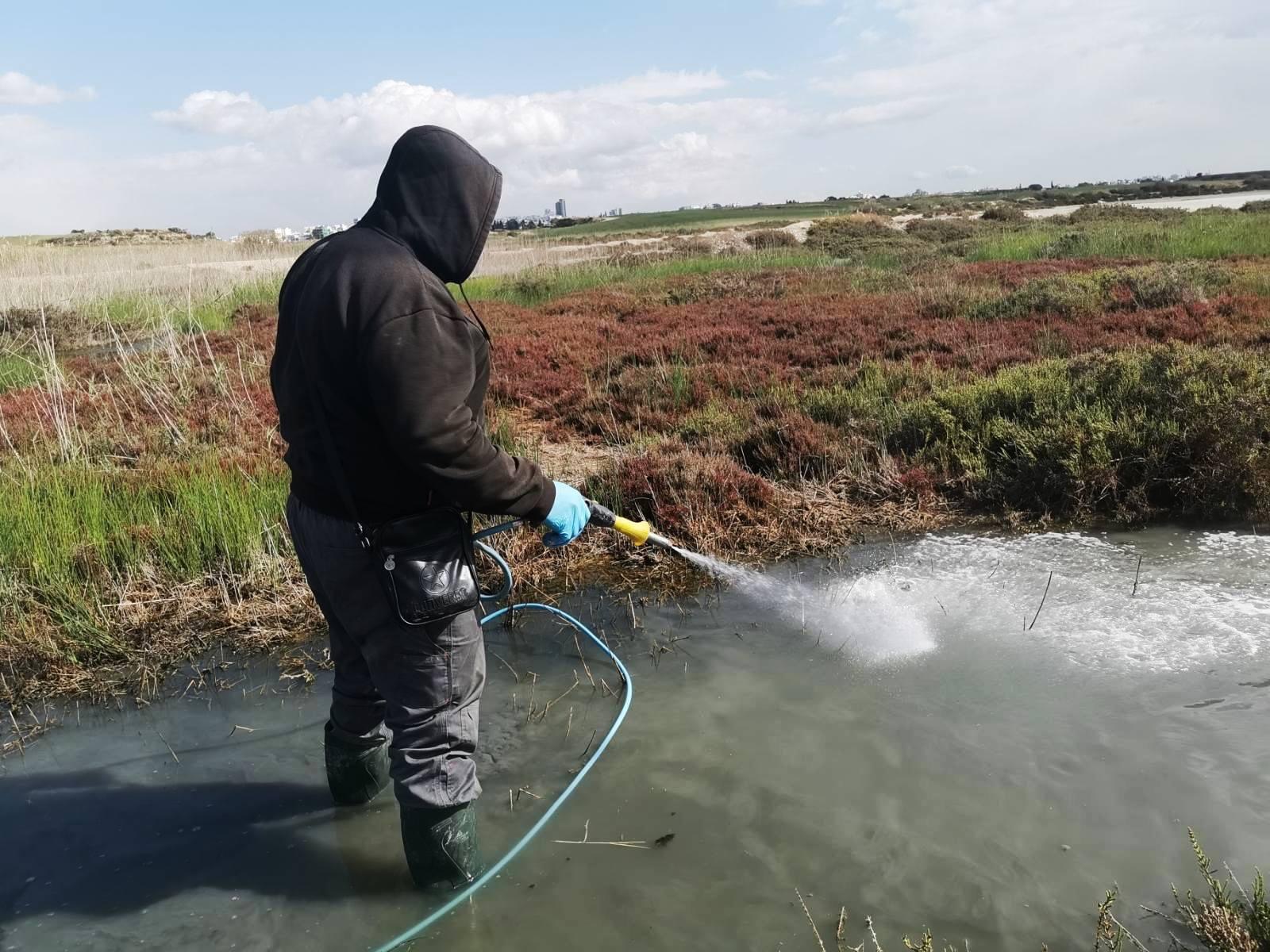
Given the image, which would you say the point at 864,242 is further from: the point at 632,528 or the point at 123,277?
the point at 632,528

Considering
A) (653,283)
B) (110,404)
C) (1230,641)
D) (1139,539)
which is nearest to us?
(1230,641)

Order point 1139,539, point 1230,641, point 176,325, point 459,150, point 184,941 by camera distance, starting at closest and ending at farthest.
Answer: point 459,150 → point 184,941 → point 1230,641 → point 1139,539 → point 176,325

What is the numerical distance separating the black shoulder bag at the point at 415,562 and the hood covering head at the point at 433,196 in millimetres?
327

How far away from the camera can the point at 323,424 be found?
2.70m

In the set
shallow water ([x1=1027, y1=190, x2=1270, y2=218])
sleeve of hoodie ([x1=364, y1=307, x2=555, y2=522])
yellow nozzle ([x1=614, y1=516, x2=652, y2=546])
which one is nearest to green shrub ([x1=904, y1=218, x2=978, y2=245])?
shallow water ([x1=1027, y1=190, x2=1270, y2=218])

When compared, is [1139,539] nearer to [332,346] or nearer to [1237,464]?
[1237,464]

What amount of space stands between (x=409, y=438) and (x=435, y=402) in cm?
13

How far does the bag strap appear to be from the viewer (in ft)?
8.67

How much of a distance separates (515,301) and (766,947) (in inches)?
682

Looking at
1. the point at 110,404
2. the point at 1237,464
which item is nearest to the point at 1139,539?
the point at 1237,464

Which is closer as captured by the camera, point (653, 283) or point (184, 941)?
point (184, 941)

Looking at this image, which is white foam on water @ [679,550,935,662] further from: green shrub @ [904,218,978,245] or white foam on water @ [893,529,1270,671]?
green shrub @ [904,218,978,245]

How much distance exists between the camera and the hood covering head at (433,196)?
2721 mm

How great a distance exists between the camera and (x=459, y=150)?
2754mm
